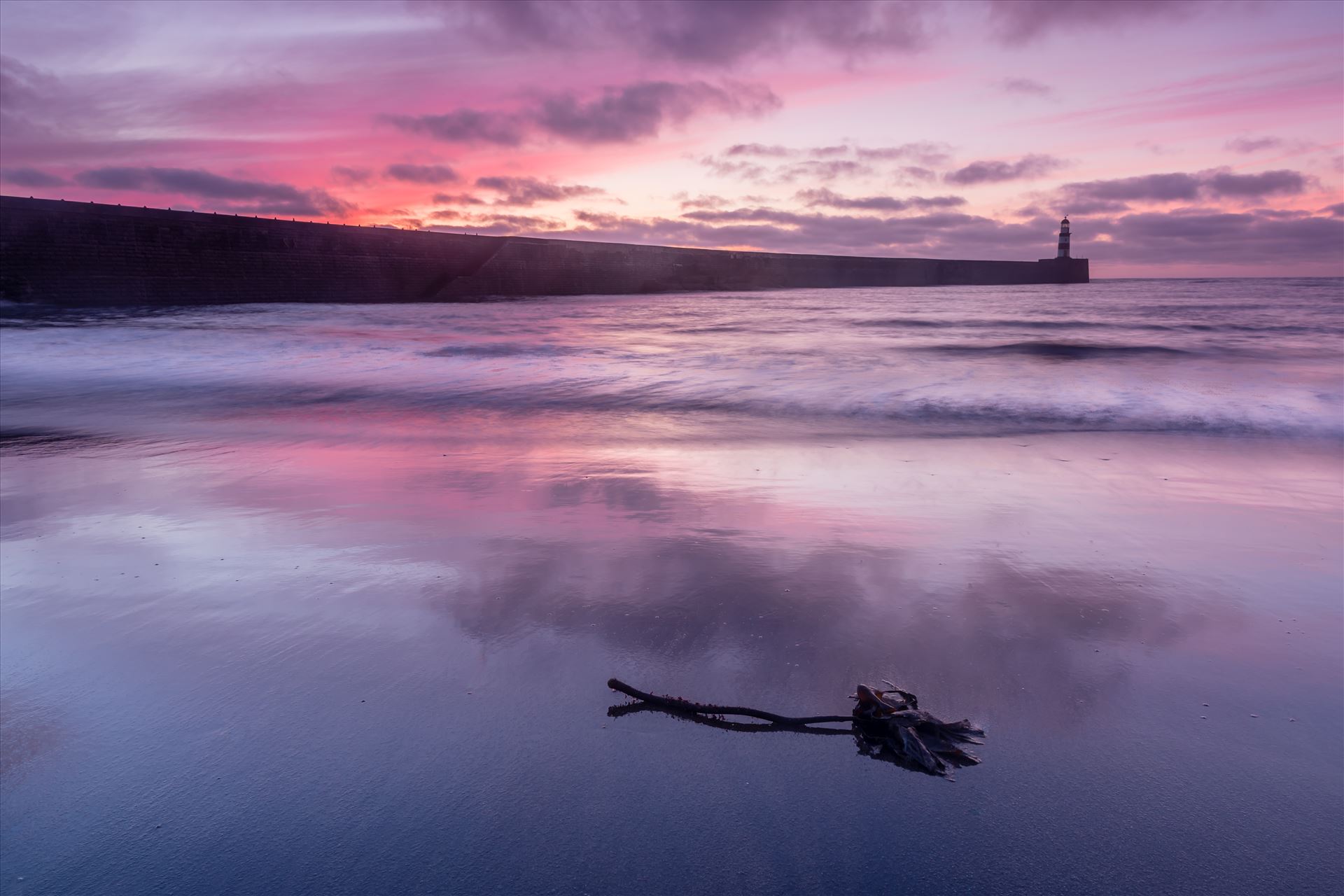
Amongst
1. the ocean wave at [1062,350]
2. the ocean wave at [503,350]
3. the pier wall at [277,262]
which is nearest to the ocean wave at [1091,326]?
the ocean wave at [1062,350]

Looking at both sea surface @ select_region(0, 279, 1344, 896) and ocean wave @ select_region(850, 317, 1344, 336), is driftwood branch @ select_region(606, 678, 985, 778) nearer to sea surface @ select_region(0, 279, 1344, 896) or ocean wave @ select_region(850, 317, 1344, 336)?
sea surface @ select_region(0, 279, 1344, 896)

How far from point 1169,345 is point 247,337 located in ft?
51.9

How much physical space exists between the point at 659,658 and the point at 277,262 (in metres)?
28.8

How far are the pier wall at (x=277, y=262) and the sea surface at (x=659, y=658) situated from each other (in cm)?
2092

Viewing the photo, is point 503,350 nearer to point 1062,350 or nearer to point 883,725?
point 1062,350

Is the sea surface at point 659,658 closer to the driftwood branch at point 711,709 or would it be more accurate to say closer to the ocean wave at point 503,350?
the driftwood branch at point 711,709

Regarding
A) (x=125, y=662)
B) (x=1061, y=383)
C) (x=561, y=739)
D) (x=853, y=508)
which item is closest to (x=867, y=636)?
(x=561, y=739)

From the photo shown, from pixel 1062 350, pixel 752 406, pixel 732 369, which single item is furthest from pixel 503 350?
pixel 1062 350

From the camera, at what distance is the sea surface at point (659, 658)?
4.37 ft

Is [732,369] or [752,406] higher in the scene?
[732,369]

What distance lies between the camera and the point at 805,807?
4.67 ft

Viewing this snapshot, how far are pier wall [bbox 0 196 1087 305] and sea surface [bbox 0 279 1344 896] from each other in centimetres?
2092

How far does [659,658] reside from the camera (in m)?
2.03

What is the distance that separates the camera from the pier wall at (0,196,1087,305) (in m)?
20.8
